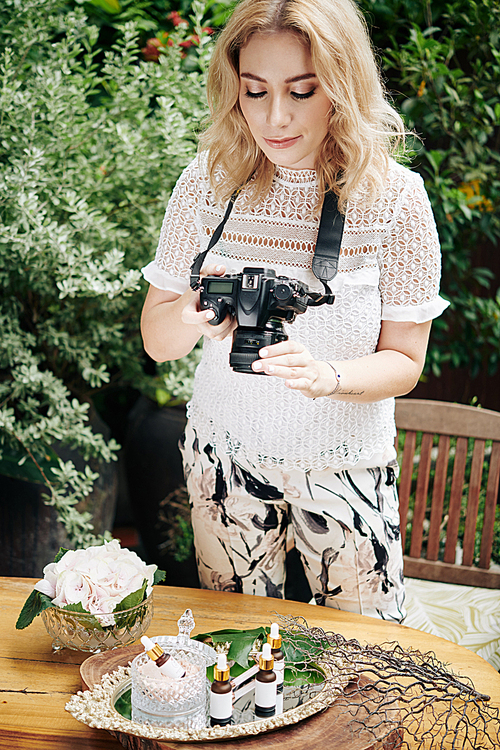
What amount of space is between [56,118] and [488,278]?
214cm

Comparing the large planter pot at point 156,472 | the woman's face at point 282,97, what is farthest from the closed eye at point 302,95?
the large planter pot at point 156,472

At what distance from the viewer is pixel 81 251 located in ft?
6.70

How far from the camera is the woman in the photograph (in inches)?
50.6

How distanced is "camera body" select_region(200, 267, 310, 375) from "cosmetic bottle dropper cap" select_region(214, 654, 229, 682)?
0.45 metres

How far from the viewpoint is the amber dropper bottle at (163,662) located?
931 mm

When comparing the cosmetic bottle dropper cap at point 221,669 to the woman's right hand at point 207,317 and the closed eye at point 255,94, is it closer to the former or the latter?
the woman's right hand at point 207,317

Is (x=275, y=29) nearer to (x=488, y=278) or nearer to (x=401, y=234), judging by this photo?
(x=401, y=234)

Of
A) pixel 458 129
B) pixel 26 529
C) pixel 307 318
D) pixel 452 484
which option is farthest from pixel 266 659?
pixel 458 129

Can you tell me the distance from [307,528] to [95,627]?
483mm

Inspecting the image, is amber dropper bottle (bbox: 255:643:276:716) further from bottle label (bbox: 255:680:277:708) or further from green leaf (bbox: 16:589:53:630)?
green leaf (bbox: 16:589:53:630)

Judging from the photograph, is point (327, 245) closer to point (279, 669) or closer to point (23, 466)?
point (279, 669)

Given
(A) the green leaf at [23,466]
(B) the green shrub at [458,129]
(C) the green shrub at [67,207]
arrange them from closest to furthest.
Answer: (C) the green shrub at [67,207]
(A) the green leaf at [23,466]
(B) the green shrub at [458,129]

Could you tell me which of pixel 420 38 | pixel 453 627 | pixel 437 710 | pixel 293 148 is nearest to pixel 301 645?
pixel 437 710

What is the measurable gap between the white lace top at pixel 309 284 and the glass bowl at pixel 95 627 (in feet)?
1.35
